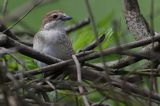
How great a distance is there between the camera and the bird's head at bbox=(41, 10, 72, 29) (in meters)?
4.12

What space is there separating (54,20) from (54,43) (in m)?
0.57

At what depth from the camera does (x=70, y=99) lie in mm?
2084

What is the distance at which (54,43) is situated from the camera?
3732mm

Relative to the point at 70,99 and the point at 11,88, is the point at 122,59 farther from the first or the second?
the point at 11,88

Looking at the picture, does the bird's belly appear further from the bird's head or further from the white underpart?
the bird's head

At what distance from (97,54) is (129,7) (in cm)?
77

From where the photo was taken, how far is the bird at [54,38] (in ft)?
11.6

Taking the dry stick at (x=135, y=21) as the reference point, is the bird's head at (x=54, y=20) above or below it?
above

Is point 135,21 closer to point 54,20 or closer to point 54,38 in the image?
point 54,38

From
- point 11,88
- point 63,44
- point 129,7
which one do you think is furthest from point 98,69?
point 63,44

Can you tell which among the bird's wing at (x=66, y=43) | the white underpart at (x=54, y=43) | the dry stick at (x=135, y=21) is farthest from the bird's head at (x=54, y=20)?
the dry stick at (x=135, y=21)

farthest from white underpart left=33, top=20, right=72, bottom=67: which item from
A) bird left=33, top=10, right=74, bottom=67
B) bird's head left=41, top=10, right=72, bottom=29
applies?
bird's head left=41, top=10, right=72, bottom=29

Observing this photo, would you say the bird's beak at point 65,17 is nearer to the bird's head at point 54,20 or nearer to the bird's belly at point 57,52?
the bird's head at point 54,20

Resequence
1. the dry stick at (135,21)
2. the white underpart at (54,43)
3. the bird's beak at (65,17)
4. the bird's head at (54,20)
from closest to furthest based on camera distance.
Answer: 1. the dry stick at (135,21)
2. the white underpart at (54,43)
3. the bird's beak at (65,17)
4. the bird's head at (54,20)
